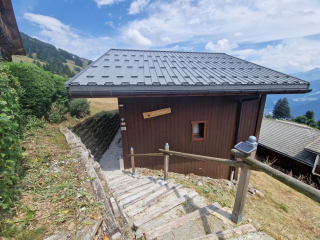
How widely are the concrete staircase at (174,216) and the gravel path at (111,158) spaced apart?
2604 millimetres

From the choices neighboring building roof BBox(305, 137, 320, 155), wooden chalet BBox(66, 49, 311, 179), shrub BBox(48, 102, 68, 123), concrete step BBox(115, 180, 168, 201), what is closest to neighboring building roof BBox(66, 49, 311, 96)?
wooden chalet BBox(66, 49, 311, 179)

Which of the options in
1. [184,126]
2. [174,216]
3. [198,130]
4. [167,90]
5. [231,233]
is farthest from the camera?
[198,130]

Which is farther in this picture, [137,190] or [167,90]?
[167,90]

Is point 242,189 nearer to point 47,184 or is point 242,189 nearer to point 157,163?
point 47,184

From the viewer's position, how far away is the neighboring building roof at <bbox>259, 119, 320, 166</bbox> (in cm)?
1254

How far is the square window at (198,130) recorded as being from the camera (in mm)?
5352

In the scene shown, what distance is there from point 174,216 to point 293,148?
16.9 metres

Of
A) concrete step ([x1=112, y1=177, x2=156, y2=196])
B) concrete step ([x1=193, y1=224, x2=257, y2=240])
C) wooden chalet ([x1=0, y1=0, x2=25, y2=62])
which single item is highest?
wooden chalet ([x1=0, y1=0, x2=25, y2=62])

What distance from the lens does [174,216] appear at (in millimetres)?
2449

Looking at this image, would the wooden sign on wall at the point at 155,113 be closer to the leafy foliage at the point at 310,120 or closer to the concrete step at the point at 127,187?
the concrete step at the point at 127,187

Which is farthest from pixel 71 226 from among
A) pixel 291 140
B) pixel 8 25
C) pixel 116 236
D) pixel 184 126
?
pixel 291 140

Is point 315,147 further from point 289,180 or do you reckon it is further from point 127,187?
point 127,187

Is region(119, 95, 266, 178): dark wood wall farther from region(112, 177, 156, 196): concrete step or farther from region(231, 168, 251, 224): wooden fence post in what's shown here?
region(231, 168, 251, 224): wooden fence post

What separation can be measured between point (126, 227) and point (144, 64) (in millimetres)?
5144
